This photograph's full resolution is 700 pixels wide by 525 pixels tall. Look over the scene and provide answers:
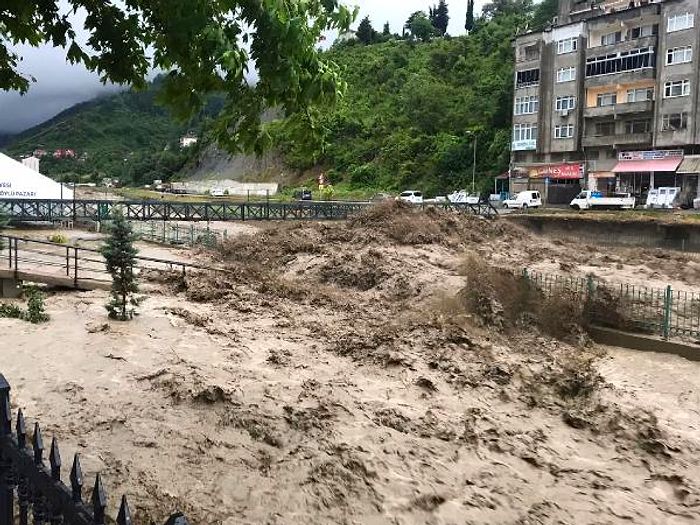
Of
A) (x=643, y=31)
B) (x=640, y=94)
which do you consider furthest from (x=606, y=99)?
(x=643, y=31)

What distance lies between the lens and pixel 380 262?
23641 millimetres

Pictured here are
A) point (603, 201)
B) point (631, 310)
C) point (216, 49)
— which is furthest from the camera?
point (603, 201)

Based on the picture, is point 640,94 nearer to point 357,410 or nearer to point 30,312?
point 357,410

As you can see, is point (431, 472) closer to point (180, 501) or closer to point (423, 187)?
point (180, 501)

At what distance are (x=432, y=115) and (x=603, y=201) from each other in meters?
35.2

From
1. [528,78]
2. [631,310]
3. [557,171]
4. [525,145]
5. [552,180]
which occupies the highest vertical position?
[528,78]

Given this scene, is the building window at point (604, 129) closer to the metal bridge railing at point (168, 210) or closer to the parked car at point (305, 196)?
the metal bridge railing at point (168, 210)

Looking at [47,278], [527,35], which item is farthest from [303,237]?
[527,35]

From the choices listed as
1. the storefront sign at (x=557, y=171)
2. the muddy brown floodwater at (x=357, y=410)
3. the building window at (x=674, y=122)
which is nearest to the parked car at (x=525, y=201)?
the storefront sign at (x=557, y=171)

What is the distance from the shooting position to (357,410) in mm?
10500

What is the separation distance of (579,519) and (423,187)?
203ft

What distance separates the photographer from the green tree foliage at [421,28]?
118125 mm

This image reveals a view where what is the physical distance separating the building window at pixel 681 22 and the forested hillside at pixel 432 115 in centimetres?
1824

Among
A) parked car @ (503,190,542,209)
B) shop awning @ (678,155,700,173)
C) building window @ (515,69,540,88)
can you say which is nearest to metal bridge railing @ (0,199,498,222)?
parked car @ (503,190,542,209)
